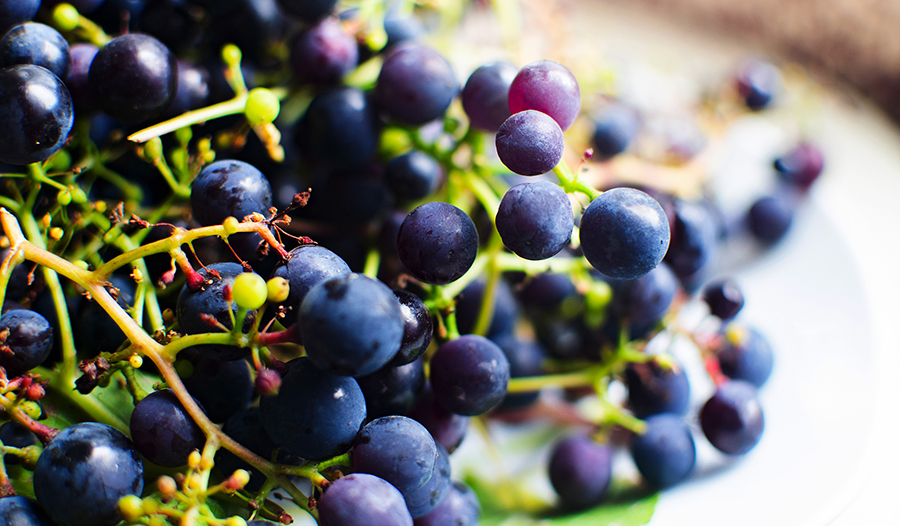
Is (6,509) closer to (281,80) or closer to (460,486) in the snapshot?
(460,486)

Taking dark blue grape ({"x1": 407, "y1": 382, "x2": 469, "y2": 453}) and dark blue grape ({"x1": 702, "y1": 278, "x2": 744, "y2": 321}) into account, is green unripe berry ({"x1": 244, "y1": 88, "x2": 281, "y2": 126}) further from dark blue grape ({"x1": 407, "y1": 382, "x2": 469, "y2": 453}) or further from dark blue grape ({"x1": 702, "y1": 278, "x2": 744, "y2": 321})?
dark blue grape ({"x1": 702, "y1": 278, "x2": 744, "y2": 321})

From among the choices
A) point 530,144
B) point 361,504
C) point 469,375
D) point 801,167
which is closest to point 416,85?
point 530,144

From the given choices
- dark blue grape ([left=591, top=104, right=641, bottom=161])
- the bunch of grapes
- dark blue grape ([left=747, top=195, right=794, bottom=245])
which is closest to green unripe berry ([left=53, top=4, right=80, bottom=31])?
the bunch of grapes

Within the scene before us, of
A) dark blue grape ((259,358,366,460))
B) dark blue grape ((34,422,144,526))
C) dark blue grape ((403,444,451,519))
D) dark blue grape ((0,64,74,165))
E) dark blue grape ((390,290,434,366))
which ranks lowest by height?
dark blue grape ((403,444,451,519))

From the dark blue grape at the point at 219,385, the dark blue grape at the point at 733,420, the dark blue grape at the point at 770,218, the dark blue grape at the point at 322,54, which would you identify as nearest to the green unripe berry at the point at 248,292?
the dark blue grape at the point at 219,385

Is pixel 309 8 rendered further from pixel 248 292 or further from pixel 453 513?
pixel 453 513
